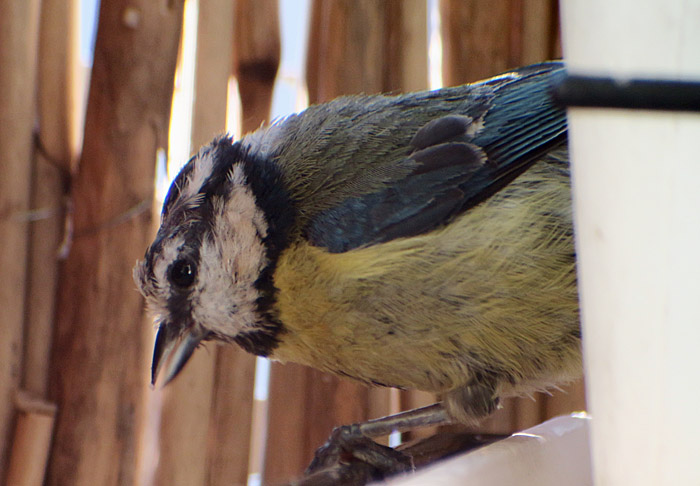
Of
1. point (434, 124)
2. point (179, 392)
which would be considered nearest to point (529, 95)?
point (434, 124)

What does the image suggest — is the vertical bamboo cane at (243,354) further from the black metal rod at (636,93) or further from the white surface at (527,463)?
the black metal rod at (636,93)

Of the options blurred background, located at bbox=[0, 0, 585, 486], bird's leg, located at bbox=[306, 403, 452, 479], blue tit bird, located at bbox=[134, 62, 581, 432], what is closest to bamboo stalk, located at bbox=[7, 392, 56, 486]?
blurred background, located at bbox=[0, 0, 585, 486]

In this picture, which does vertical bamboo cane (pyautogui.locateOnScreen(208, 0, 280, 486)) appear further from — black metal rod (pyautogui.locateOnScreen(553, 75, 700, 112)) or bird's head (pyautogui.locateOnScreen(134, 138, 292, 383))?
black metal rod (pyautogui.locateOnScreen(553, 75, 700, 112))

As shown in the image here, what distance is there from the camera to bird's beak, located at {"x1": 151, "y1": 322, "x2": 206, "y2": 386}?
0.84 m

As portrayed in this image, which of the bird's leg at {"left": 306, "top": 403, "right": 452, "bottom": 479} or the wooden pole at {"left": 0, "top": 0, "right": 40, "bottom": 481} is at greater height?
the wooden pole at {"left": 0, "top": 0, "right": 40, "bottom": 481}

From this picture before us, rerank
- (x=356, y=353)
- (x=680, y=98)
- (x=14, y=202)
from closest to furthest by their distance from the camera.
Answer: (x=680, y=98)
(x=356, y=353)
(x=14, y=202)

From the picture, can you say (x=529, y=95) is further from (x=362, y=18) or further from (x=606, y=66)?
(x=606, y=66)

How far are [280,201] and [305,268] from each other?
93 millimetres

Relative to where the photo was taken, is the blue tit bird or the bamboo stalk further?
the bamboo stalk

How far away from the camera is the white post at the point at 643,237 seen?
0.89ft

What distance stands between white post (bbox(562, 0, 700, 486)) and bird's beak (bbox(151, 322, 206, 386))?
2.01 ft

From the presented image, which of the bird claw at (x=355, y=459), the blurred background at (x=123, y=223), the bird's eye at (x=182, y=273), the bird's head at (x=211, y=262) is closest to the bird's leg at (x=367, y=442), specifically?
the bird claw at (x=355, y=459)

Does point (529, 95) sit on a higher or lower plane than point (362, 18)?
lower

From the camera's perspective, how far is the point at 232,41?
1.20m
